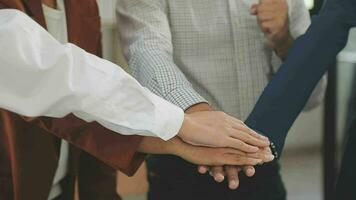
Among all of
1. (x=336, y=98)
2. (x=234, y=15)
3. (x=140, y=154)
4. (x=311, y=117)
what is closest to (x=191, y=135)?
(x=140, y=154)

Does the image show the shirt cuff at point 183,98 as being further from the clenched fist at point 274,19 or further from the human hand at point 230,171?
the clenched fist at point 274,19

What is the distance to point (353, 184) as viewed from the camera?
1.01 metres

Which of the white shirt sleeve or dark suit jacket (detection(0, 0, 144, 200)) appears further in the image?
dark suit jacket (detection(0, 0, 144, 200))

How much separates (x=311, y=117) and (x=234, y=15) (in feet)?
6.54

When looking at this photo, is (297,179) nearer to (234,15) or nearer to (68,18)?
(234,15)

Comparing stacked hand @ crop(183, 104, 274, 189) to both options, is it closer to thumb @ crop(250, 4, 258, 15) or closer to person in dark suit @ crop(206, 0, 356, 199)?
person in dark suit @ crop(206, 0, 356, 199)

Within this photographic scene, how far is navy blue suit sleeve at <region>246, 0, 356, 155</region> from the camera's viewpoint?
3.10 feet

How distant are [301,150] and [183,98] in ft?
7.24

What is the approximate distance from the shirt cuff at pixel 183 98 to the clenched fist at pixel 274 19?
0.24m

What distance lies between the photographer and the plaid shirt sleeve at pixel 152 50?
3.12ft

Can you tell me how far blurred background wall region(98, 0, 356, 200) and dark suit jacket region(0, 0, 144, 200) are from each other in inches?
14.3

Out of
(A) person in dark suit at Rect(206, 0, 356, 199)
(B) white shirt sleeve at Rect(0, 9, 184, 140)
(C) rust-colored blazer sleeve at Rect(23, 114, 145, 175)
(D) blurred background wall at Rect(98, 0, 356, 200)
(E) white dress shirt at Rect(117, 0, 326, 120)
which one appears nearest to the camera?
(B) white shirt sleeve at Rect(0, 9, 184, 140)

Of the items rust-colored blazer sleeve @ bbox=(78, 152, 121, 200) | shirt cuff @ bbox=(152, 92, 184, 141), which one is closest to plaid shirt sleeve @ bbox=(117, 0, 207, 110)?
shirt cuff @ bbox=(152, 92, 184, 141)

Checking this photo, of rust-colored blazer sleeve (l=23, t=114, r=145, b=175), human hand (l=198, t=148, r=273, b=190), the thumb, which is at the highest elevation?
the thumb
